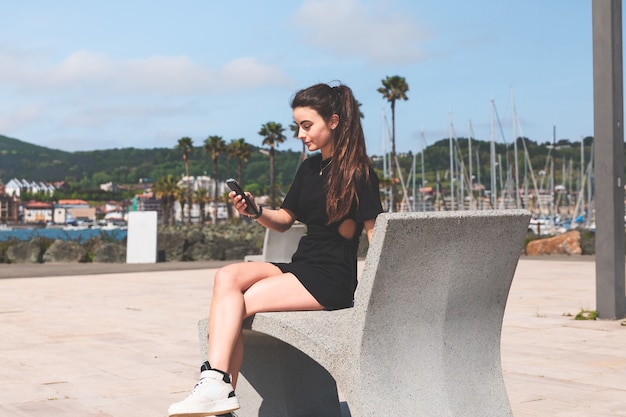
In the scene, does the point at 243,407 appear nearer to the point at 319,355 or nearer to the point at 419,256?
the point at 319,355

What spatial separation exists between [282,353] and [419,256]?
1130 millimetres

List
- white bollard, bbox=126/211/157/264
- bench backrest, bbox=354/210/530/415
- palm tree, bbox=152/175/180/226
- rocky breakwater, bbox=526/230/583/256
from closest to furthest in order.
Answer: bench backrest, bbox=354/210/530/415, white bollard, bbox=126/211/157/264, rocky breakwater, bbox=526/230/583/256, palm tree, bbox=152/175/180/226

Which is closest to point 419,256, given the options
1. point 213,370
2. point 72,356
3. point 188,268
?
point 213,370

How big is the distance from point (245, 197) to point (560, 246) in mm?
20990

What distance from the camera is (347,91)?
4.08 metres

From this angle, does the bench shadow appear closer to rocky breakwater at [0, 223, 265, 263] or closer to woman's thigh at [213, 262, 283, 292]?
woman's thigh at [213, 262, 283, 292]

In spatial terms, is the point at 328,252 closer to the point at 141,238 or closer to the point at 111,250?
the point at 141,238

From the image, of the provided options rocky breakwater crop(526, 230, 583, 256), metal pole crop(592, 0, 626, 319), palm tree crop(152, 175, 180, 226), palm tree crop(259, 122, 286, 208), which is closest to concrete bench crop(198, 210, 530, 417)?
metal pole crop(592, 0, 626, 319)

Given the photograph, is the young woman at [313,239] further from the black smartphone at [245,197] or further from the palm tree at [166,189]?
the palm tree at [166,189]

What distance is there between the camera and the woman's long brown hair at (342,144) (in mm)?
3840

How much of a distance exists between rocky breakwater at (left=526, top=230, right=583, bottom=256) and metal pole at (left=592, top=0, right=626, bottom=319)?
14.9 m

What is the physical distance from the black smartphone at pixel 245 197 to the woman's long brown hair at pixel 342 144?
37 centimetres

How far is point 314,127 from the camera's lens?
4.03m

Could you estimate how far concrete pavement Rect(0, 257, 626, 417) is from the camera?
500cm
